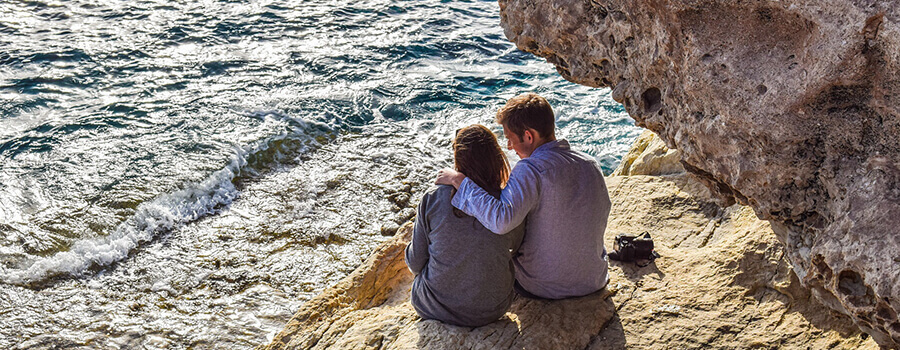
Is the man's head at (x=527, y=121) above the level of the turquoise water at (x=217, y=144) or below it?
above

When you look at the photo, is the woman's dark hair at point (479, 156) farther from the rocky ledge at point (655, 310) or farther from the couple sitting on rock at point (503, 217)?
the rocky ledge at point (655, 310)

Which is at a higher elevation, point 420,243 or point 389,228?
point 420,243

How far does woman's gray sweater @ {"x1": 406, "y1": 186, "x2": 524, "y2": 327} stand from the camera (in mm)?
3951

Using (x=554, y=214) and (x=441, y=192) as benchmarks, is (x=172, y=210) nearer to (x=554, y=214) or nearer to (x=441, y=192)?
(x=441, y=192)

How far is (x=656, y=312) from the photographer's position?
441cm

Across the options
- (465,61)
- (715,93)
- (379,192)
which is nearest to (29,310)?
(379,192)

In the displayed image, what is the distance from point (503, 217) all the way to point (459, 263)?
1.49 ft

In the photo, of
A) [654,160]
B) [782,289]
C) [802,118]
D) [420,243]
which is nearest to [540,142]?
[420,243]

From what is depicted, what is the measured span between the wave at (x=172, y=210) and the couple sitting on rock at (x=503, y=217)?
4.73m

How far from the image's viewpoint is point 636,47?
13.4ft

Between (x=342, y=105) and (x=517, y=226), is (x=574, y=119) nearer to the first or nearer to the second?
(x=342, y=105)

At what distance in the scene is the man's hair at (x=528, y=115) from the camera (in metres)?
3.86

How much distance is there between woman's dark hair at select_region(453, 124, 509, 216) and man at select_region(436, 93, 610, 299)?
0.08 metres

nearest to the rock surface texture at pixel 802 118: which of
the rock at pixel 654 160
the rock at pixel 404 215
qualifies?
the rock at pixel 654 160
